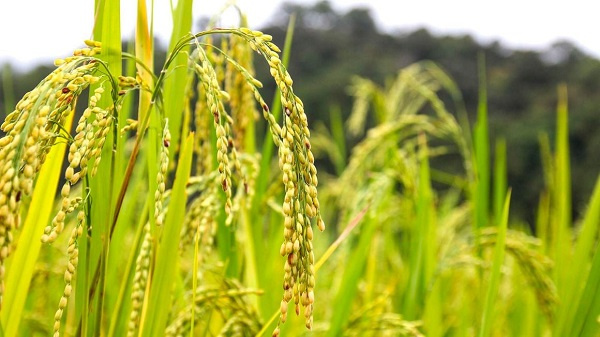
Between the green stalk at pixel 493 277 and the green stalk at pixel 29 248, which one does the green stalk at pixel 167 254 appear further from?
the green stalk at pixel 493 277

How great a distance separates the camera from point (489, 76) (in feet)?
89.0

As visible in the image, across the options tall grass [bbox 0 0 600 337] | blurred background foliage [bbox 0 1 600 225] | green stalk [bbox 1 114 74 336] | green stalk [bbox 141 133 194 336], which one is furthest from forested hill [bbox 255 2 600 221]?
green stalk [bbox 141 133 194 336]

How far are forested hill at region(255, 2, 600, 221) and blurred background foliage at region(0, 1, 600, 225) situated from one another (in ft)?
0.12

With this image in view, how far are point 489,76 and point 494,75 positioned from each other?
0.80 meters

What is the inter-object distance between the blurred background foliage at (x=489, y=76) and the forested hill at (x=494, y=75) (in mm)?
38

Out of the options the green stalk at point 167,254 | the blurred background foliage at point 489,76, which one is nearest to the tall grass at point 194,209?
the green stalk at point 167,254

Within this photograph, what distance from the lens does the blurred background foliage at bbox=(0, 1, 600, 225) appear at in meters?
21.8

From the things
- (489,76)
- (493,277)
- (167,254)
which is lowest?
(489,76)

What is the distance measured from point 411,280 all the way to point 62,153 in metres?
1.26

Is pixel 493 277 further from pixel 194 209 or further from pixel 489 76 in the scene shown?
pixel 489 76

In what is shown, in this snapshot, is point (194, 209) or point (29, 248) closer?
point (29, 248)

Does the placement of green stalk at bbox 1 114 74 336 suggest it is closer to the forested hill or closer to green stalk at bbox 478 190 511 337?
green stalk at bbox 478 190 511 337

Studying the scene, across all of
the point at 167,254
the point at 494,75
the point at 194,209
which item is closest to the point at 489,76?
the point at 494,75

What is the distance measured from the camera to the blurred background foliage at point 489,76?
21.8m
